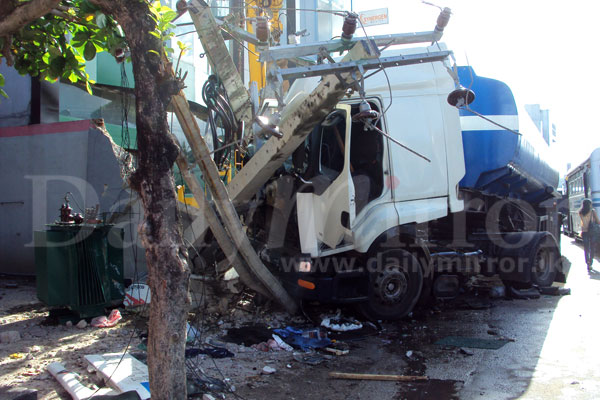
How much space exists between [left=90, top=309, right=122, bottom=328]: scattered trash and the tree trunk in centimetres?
332

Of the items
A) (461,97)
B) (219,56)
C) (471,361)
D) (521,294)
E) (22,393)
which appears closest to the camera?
(22,393)

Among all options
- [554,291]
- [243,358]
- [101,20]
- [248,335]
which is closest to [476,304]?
[554,291]

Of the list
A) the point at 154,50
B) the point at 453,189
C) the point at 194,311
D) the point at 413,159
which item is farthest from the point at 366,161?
the point at 154,50

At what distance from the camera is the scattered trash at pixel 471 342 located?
5527mm

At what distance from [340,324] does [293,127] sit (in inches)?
97.2

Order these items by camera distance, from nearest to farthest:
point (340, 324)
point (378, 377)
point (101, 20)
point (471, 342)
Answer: point (101, 20), point (378, 377), point (471, 342), point (340, 324)

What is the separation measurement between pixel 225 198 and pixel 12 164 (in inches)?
245

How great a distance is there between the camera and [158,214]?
2.85 meters

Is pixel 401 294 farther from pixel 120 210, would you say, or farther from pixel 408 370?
pixel 120 210

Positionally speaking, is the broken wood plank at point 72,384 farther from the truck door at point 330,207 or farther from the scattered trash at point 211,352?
the truck door at point 330,207

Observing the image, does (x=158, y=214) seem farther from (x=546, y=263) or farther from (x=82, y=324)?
(x=546, y=263)

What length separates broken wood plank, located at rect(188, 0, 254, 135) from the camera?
609 centimetres

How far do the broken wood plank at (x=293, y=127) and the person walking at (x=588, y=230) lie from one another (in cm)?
901

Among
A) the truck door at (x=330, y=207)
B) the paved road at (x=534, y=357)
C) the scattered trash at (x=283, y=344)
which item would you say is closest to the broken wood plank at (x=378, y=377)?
the paved road at (x=534, y=357)
